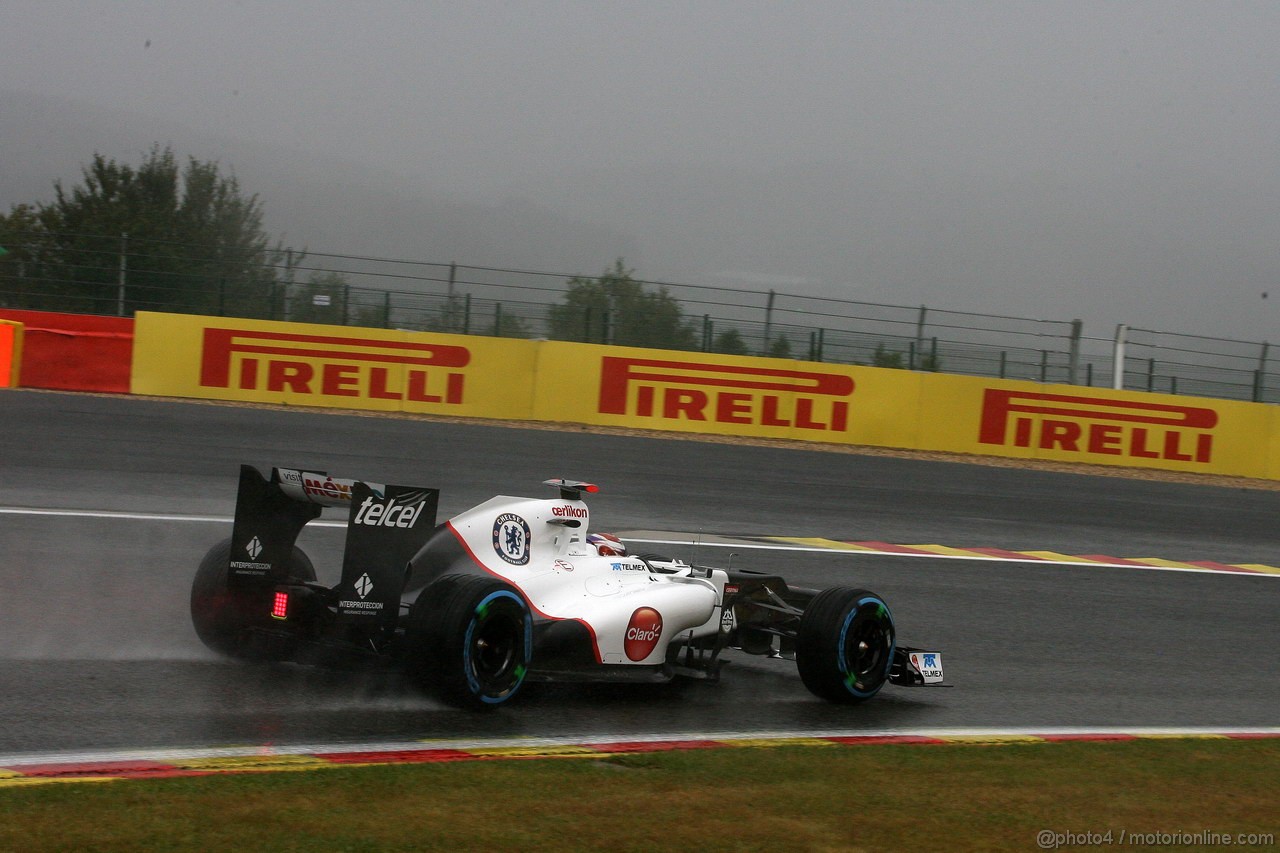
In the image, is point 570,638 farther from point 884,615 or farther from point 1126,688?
point 1126,688

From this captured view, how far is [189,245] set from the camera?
24594 millimetres

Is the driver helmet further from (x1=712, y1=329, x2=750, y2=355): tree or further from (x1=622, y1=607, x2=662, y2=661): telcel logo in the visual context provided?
(x1=712, y1=329, x2=750, y2=355): tree

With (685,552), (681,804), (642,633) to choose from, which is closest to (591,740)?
(642,633)

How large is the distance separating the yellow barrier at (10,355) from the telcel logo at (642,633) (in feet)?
58.9

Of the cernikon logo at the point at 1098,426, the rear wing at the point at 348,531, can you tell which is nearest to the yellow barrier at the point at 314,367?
the cernikon logo at the point at 1098,426

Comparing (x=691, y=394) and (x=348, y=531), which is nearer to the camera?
(x=348, y=531)

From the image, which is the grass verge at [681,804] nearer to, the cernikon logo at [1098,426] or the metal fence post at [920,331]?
the cernikon logo at [1098,426]

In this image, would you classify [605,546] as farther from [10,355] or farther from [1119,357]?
[1119,357]

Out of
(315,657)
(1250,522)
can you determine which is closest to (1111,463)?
(1250,522)

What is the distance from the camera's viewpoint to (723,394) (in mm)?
21828

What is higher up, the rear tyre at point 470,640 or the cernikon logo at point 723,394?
the cernikon logo at point 723,394

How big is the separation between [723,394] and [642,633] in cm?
1543

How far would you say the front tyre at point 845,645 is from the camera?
679 cm

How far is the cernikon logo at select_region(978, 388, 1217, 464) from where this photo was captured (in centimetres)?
2228
